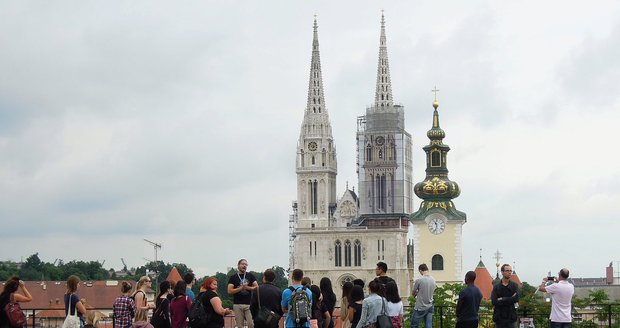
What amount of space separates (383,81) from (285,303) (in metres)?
114

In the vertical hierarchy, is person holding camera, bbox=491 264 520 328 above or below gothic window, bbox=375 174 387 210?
below

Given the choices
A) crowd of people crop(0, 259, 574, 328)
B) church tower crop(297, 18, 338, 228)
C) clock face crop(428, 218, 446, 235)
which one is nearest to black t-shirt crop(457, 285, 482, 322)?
crowd of people crop(0, 259, 574, 328)

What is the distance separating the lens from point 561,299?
21516mm

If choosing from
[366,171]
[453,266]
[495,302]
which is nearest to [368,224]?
[366,171]

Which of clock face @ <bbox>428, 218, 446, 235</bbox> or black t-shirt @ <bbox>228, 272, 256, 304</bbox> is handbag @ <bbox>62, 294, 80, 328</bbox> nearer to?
black t-shirt @ <bbox>228, 272, 256, 304</bbox>

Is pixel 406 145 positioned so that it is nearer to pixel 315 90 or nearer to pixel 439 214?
pixel 315 90

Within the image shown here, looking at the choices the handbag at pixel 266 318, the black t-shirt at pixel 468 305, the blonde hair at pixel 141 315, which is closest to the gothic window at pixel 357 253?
the black t-shirt at pixel 468 305

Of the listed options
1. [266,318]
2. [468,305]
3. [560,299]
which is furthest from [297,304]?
[560,299]

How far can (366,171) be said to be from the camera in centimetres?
12875

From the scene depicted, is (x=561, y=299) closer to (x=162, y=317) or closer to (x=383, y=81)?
(x=162, y=317)

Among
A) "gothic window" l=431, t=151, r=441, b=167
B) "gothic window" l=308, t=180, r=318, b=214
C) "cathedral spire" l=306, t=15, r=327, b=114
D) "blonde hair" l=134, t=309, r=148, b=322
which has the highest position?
"cathedral spire" l=306, t=15, r=327, b=114

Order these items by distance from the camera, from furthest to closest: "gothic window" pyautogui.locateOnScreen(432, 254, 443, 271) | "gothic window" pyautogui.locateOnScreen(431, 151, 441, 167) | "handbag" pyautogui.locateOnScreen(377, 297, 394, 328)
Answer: "gothic window" pyautogui.locateOnScreen(431, 151, 441, 167), "gothic window" pyautogui.locateOnScreen(432, 254, 443, 271), "handbag" pyautogui.locateOnScreen(377, 297, 394, 328)

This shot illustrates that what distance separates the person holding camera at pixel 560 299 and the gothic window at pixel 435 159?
66.0 metres

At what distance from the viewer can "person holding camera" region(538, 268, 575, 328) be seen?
70.2 feet
